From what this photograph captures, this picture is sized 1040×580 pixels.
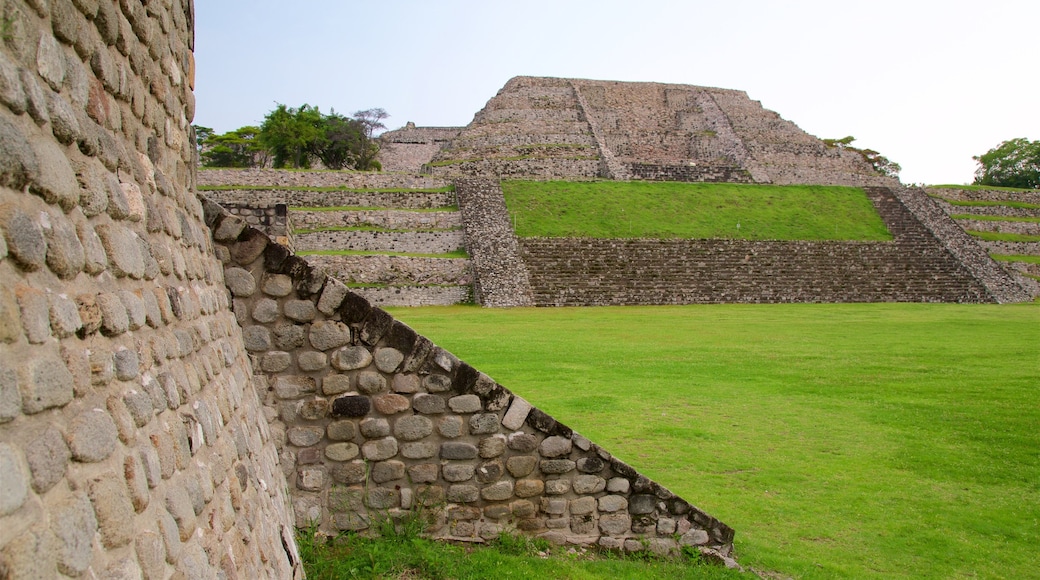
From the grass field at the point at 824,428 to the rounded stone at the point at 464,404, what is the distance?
1.97 metres

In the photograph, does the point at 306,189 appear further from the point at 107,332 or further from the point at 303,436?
the point at 107,332

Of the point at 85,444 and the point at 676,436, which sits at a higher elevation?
the point at 85,444

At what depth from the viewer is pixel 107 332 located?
2135 mm

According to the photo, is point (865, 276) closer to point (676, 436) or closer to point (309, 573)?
point (676, 436)

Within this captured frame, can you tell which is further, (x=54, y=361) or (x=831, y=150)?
(x=831, y=150)

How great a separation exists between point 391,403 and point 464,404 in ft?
1.44

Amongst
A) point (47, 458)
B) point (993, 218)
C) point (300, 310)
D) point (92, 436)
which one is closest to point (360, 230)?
point (300, 310)

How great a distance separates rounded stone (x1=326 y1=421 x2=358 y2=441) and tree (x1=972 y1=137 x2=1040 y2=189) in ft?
191

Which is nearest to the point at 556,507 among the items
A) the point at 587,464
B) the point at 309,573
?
the point at 587,464

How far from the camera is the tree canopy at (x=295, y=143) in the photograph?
40375mm

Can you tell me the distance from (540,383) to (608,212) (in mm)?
21791

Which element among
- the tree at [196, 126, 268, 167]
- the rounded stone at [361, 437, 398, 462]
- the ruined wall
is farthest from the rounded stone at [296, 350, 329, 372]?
the tree at [196, 126, 268, 167]

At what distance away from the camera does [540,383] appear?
9992mm

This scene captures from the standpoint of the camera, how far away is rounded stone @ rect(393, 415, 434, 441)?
15.3ft
